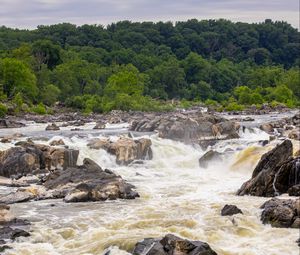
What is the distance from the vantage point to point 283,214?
1636 centimetres

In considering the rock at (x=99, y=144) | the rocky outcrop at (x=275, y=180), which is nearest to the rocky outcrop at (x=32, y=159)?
the rock at (x=99, y=144)

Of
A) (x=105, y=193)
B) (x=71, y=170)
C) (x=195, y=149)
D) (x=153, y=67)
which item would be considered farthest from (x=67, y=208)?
(x=153, y=67)

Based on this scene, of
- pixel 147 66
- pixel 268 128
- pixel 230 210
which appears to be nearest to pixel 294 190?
pixel 230 210

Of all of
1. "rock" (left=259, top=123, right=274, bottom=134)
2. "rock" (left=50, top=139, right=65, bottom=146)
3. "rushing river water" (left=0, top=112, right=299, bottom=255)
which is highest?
"rock" (left=50, top=139, right=65, bottom=146)

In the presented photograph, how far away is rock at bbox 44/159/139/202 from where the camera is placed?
66.9ft

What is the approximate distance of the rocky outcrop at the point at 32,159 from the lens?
82.3 ft

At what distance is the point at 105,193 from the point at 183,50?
10534 cm

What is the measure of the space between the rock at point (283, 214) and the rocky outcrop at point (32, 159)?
470 inches

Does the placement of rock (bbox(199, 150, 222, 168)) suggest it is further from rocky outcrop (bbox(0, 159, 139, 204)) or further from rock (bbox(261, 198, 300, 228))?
rock (bbox(261, 198, 300, 228))

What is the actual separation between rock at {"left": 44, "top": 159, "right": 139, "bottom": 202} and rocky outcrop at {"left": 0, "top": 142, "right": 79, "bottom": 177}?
2643 mm

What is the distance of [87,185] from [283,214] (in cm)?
748

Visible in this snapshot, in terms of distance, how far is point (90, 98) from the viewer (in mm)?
62938

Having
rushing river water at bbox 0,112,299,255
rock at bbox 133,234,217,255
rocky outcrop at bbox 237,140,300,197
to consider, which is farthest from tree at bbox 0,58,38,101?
rock at bbox 133,234,217,255

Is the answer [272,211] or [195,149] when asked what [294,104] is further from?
[272,211]
